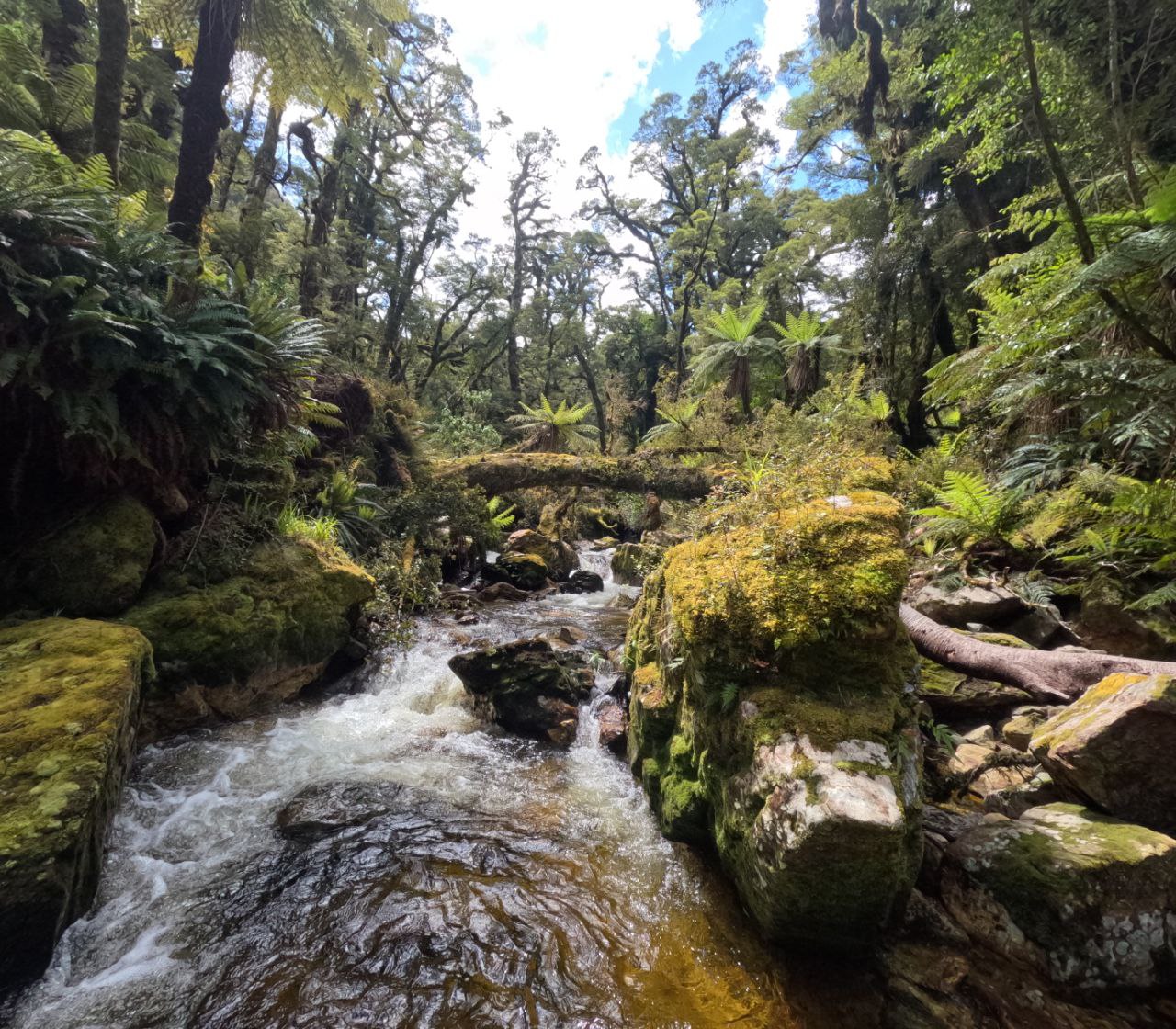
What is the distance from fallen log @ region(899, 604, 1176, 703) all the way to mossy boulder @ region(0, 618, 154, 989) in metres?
5.09

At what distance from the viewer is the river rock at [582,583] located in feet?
40.1

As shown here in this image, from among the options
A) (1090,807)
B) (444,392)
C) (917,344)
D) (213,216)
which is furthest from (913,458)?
(444,392)

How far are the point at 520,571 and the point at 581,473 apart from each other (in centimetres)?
263

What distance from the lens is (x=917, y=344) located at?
11453mm

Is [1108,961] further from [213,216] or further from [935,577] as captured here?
[213,216]

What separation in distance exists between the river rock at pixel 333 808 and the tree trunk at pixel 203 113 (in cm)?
631

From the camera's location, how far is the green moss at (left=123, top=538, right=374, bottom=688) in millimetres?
4422

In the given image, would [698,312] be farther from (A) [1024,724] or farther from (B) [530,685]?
(A) [1024,724]

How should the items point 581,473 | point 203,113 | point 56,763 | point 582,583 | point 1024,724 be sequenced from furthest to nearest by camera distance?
1. point 582,583
2. point 581,473
3. point 203,113
4. point 1024,724
5. point 56,763

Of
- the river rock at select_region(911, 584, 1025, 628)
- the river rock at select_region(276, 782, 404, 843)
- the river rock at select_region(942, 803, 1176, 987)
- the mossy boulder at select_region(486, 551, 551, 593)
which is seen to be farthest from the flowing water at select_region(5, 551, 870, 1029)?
the mossy boulder at select_region(486, 551, 551, 593)

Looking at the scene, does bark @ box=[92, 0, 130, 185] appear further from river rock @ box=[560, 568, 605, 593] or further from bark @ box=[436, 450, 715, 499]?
river rock @ box=[560, 568, 605, 593]

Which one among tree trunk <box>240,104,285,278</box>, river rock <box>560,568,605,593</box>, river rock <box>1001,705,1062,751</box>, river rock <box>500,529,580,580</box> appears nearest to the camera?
river rock <box>1001,705,1062,751</box>

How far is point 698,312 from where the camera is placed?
1877cm

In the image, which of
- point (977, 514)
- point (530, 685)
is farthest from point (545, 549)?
point (977, 514)
